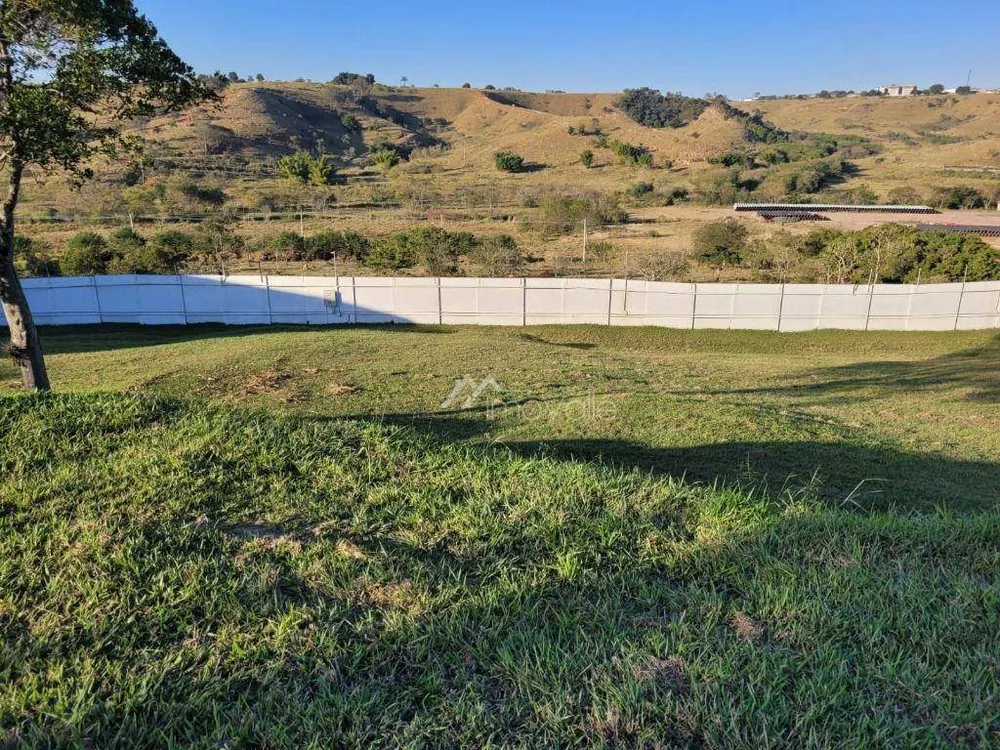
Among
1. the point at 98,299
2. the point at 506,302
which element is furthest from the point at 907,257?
the point at 98,299

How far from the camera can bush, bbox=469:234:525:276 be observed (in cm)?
2412

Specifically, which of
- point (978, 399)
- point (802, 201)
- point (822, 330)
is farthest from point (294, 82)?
point (978, 399)

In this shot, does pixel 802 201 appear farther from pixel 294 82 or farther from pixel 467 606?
pixel 294 82

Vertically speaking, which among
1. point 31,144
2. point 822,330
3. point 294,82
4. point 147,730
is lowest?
point 822,330

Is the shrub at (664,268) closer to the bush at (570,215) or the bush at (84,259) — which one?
the bush at (570,215)

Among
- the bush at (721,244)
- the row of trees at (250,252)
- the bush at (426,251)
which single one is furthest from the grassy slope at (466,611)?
the bush at (721,244)

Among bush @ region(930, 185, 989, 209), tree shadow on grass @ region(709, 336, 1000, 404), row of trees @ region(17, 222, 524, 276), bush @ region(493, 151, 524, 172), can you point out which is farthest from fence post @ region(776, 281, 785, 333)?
bush @ region(493, 151, 524, 172)

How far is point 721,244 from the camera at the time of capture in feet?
88.5

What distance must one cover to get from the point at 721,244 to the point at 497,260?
32.2ft

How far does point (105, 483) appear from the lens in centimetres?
324

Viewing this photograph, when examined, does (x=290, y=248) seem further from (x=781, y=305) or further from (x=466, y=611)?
(x=466, y=611)

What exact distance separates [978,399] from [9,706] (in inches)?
512

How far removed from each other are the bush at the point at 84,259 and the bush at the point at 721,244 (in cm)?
2299

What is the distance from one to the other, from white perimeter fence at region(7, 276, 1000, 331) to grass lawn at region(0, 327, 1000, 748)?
14720 millimetres
